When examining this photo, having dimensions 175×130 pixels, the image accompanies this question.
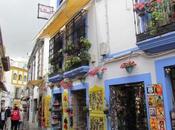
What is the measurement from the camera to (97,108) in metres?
9.76

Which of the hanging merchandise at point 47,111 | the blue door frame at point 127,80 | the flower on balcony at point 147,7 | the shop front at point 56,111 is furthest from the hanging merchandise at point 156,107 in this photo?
the hanging merchandise at point 47,111

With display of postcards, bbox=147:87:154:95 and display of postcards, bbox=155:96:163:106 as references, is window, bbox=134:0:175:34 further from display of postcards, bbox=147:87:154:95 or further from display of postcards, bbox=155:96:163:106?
display of postcards, bbox=155:96:163:106

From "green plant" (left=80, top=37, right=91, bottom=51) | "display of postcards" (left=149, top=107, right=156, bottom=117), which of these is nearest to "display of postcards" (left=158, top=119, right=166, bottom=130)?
"display of postcards" (left=149, top=107, right=156, bottom=117)

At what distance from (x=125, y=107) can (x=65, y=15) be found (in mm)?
5078

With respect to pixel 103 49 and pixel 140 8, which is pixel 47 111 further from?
pixel 140 8

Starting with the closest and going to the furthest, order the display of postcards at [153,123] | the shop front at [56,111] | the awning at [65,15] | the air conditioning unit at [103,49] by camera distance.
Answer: the display of postcards at [153,123] < the air conditioning unit at [103,49] < the awning at [65,15] < the shop front at [56,111]

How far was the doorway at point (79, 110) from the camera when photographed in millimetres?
12172

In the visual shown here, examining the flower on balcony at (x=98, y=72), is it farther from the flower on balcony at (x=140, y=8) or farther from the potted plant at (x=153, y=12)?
the potted plant at (x=153, y=12)

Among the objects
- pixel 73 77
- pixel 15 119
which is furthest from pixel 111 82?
pixel 15 119

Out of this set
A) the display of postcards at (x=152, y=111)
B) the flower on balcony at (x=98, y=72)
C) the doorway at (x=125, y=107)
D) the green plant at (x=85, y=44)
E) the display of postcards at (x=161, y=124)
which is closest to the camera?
the display of postcards at (x=161, y=124)

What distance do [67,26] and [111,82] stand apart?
17.1 ft

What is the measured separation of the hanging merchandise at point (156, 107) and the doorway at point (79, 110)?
5.08m

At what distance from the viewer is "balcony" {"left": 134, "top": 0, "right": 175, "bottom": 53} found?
21.4 feet

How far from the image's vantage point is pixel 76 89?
11.9 m
